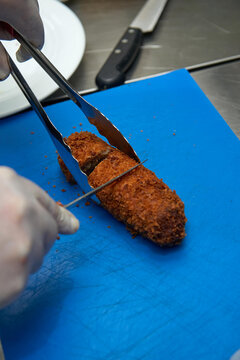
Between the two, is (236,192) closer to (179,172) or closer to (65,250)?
(179,172)

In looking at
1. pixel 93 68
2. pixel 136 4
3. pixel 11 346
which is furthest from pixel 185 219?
pixel 136 4

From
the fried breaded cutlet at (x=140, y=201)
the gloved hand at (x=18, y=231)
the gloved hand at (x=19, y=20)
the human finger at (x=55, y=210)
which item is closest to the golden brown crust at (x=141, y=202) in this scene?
the fried breaded cutlet at (x=140, y=201)

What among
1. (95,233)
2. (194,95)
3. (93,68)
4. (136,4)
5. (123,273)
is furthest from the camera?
(136,4)

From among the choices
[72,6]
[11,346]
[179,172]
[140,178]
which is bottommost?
[11,346]

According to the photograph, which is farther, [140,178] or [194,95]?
[194,95]

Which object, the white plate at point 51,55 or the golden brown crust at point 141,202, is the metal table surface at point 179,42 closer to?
the white plate at point 51,55

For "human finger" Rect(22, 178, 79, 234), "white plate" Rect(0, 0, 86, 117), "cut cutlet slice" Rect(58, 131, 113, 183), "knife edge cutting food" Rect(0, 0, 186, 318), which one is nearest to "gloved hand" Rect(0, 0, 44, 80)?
"knife edge cutting food" Rect(0, 0, 186, 318)

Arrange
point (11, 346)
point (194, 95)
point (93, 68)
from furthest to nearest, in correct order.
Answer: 1. point (93, 68)
2. point (194, 95)
3. point (11, 346)
